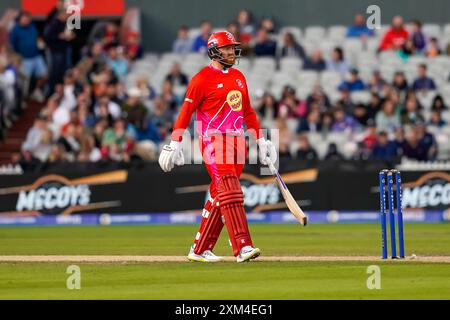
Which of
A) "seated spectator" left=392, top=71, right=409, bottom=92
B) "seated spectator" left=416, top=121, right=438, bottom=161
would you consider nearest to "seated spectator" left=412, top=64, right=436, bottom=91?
"seated spectator" left=392, top=71, right=409, bottom=92

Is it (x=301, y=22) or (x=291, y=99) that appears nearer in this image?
(x=291, y=99)

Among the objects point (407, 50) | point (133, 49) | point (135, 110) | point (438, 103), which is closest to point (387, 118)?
point (438, 103)

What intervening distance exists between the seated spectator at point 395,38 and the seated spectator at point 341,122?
3020 millimetres

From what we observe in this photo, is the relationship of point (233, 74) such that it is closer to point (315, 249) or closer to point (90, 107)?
point (315, 249)

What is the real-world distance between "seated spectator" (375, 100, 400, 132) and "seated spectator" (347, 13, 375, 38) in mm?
3343

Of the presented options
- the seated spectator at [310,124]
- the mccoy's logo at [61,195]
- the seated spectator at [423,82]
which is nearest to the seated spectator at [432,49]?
the seated spectator at [423,82]

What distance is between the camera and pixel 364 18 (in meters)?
30.6

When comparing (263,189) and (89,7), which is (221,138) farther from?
(89,7)

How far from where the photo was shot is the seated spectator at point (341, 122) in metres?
27.1

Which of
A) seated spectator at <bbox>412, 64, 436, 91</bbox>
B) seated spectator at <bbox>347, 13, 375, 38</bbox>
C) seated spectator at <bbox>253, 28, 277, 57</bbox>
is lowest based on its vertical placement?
seated spectator at <bbox>412, 64, 436, 91</bbox>

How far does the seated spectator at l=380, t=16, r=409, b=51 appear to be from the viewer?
29.5 meters

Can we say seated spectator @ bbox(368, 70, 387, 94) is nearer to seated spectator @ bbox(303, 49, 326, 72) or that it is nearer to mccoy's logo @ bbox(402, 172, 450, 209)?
seated spectator @ bbox(303, 49, 326, 72)

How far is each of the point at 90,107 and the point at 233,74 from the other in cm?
1420

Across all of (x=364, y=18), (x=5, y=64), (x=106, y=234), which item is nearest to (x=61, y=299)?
(x=106, y=234)
